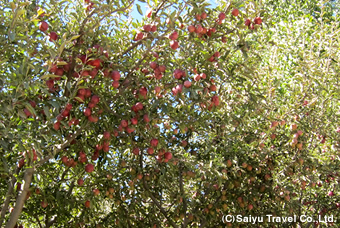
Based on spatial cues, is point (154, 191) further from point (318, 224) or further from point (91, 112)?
point (318, 224)

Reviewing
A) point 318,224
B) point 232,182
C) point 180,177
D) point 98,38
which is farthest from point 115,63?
point 318,224

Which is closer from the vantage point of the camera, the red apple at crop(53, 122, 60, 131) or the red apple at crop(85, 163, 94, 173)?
the red apple at crop(53, 122, 60, 131)

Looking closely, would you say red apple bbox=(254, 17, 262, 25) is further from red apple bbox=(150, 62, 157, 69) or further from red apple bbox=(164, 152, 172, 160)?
red apple bbox=(164, 152, 172, 160)

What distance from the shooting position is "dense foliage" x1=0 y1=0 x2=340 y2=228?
2.86 metres

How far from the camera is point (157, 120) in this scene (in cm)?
310

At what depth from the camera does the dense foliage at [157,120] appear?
286 cm

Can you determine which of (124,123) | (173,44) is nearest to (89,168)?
(124,123)

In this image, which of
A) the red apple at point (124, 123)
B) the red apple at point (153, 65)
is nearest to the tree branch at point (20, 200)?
the red apple at point (124, 123)

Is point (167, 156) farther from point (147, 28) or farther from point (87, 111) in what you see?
point (147, 28)

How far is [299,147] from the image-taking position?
142 inches

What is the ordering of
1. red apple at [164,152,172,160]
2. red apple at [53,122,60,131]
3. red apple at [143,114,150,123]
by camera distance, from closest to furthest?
red apple at [53,122,60,131] → red apple at [143,114,150,123] → red apple at [164,152,172,160]

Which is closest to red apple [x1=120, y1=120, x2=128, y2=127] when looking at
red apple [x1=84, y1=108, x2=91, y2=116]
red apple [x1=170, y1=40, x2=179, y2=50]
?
red apple [x1=84, y1=108, x2=91, y2=116]

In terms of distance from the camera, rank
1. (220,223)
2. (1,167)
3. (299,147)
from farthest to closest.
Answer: (220,223) < (299,147) < (1,167)

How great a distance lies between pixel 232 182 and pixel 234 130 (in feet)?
1.80
